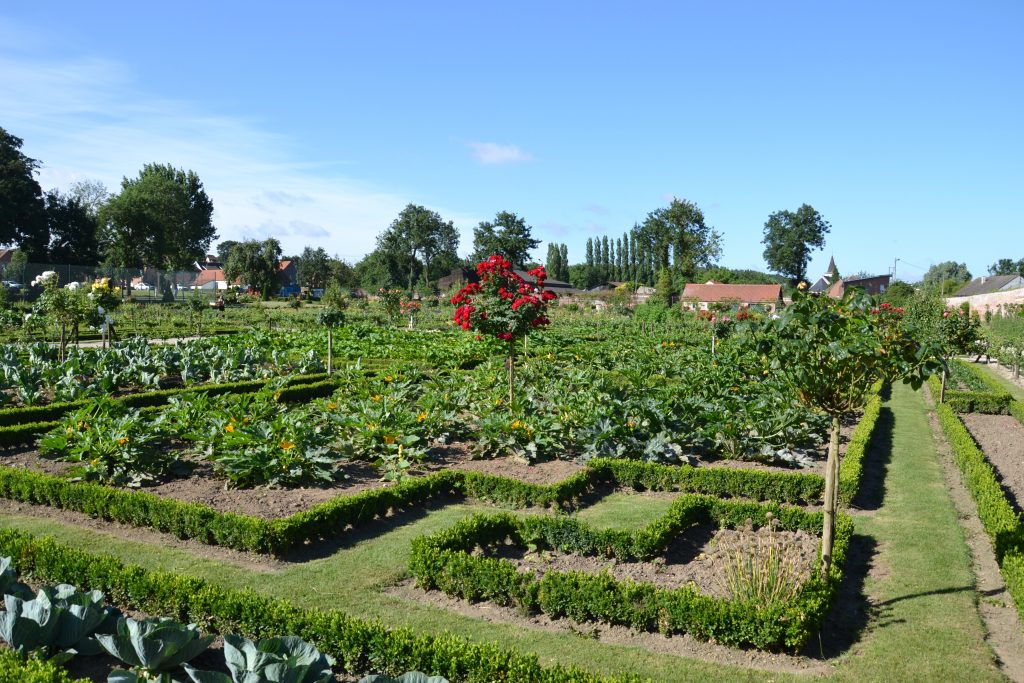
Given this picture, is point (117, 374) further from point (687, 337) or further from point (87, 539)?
point (687, 337)

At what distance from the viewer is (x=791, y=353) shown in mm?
5652

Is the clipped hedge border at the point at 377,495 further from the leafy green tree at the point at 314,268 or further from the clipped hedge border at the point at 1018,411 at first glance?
the leafy green tree at the point at 314,268

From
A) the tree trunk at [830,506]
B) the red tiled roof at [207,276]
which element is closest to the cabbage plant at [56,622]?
the tree trunk at [830,506]

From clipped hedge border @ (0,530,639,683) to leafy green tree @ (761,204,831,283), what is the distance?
8350cm

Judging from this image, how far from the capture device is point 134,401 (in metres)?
13.9

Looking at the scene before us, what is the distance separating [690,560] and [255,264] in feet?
168

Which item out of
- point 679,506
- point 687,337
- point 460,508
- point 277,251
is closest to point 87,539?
point 460,508

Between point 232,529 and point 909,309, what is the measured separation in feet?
65.4

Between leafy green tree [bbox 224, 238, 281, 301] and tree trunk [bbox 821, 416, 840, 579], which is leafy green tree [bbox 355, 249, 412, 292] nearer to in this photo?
leafy green tree [bbox 224, 238, 281, 301]

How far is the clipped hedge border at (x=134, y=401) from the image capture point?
12109 mm

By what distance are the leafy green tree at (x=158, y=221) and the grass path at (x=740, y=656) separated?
5634 cm

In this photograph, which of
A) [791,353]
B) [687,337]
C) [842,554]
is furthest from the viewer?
[687,337]

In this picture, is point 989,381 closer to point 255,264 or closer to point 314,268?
point 255,264

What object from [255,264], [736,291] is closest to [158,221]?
[255,264]
